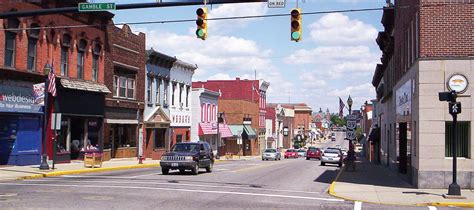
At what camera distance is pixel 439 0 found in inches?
736

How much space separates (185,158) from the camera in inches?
978

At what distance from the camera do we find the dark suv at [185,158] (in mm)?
24891

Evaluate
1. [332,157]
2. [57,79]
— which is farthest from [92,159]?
[332,157]

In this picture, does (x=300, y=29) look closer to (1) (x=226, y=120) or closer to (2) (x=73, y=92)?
(2) (x=73, y=92)

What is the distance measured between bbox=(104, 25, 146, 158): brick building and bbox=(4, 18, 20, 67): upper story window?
9.53 meters

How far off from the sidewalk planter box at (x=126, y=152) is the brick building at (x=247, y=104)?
3198 cm

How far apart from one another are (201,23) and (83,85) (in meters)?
18.4

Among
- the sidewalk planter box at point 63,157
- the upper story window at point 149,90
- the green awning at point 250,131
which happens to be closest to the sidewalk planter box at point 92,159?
the sidewalk planter box at point 63,157

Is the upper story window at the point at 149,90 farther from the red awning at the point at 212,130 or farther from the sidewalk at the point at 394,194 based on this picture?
the sidewalk at the point at 394,194

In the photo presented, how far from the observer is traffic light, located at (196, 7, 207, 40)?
16.7 m

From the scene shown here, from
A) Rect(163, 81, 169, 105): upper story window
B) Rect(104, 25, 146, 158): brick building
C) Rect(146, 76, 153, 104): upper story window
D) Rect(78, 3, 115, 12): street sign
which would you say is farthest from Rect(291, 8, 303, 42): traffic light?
Rect(163, 81, 169, 105): upper story window

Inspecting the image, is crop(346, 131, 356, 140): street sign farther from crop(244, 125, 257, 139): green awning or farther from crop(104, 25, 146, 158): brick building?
crop(244, 125, 257, 139): green awning

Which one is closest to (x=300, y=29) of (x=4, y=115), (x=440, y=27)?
(x=440, y=27)

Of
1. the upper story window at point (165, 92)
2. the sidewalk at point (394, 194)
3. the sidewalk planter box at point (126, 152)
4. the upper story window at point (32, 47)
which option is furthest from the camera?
the upper story window at point (165, 92)
